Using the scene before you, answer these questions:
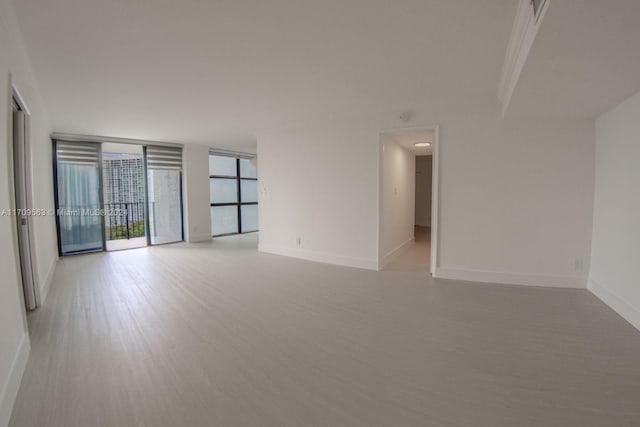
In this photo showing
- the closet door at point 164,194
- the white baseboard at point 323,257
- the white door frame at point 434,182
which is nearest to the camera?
the white door frame at point 434,182

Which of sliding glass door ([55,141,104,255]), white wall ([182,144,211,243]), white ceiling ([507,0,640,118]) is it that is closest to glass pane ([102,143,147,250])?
sliding glass door ([55,141,104,255])

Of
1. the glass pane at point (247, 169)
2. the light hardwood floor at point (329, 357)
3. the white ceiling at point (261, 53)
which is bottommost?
the light hardwood floor at point (329, 357)

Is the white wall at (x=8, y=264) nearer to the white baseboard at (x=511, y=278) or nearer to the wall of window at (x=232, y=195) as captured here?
the white baseboard at (x=511, y=278)

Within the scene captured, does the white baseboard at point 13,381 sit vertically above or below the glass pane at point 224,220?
below

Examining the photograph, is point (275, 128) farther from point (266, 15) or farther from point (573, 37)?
point (573, 37)

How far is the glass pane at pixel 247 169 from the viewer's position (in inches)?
350

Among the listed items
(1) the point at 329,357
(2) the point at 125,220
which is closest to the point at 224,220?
(2) the point at 125,220

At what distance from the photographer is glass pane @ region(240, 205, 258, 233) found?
905 centimetres

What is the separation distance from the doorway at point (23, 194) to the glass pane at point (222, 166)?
204 inches

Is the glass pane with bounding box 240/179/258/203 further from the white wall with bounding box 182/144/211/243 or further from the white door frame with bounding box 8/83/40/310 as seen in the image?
the white door frame with bounding box 8/83/40/310

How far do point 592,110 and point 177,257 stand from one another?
655cm

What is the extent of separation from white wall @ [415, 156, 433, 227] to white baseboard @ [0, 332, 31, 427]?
930 cm

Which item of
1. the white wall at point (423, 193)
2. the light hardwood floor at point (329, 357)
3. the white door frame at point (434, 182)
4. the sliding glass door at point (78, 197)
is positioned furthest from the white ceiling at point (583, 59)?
the sliding glass door at point (78, 197)

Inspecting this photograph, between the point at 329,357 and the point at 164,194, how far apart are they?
664 cm
